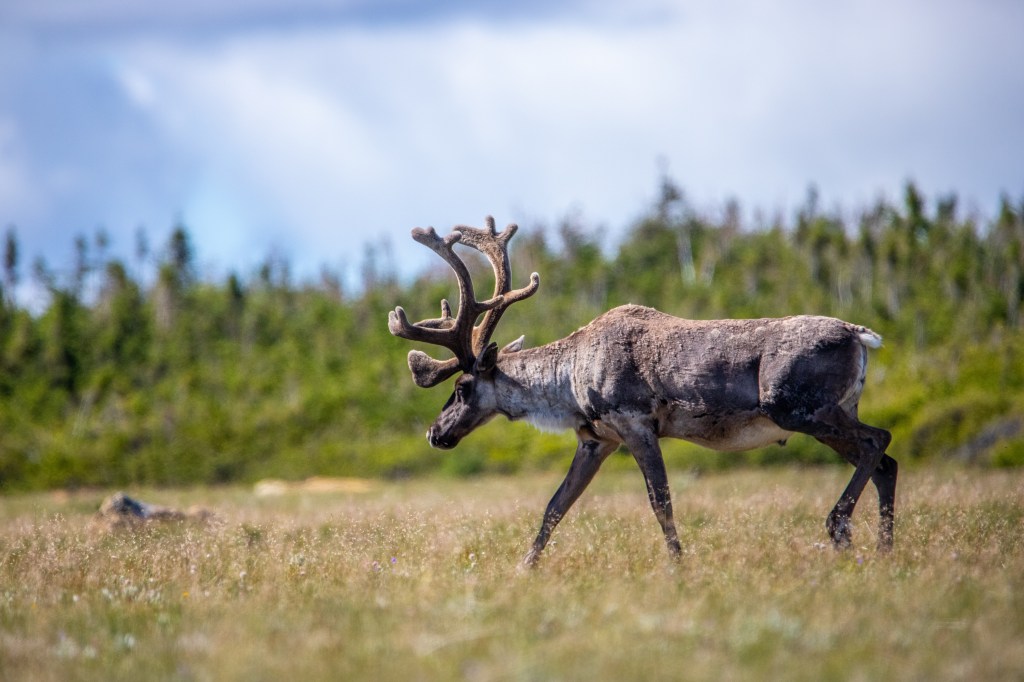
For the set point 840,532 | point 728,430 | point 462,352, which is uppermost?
point 462,352

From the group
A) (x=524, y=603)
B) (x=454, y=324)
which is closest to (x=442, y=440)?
(x=454, y=324)

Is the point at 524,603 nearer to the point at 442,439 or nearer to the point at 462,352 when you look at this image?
the point at 442,439

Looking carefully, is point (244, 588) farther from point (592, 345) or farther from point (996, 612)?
point (996, 612)

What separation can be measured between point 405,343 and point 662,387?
138 feet

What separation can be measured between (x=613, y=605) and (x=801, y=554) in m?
2.44

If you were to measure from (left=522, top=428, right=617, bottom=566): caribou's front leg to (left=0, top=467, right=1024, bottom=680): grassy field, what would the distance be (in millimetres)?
205

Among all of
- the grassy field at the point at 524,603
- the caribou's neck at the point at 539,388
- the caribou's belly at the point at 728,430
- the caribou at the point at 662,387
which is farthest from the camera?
the caribou's neck at the point at 539,388

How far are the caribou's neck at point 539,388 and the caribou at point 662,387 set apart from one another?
0.5 inches

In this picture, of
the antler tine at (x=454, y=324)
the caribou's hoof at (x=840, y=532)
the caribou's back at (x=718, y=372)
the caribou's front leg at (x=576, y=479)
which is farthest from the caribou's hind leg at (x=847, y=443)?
the antler tine at (x=454, y=324)

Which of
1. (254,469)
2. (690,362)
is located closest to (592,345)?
(690,362)

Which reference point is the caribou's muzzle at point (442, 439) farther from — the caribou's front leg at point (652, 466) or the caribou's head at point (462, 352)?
the caribou's front leg at point (652, 466)

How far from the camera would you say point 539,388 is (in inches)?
388

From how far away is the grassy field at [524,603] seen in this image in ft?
16.1

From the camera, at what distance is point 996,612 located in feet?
18.2
